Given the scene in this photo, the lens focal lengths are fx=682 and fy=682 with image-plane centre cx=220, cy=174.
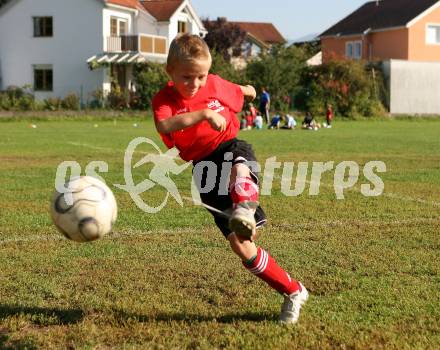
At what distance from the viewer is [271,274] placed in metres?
4.47

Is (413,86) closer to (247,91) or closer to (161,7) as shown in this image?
(161,7)

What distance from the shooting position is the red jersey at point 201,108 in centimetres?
452

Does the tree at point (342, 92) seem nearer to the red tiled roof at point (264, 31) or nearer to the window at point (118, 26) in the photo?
the window at point (118, 26)

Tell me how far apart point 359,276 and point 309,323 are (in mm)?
1199

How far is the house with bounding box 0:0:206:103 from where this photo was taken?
4531 centimetres

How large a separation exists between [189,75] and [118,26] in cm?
4536

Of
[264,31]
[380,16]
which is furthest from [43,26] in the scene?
[264,31]

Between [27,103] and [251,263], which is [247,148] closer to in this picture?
[251,263]

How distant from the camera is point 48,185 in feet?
34.8

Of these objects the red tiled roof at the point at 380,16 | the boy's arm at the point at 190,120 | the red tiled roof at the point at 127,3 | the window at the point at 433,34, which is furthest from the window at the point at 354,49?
the boy's arm at the point at 190,120

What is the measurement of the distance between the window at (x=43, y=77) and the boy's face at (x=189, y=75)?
43.7m

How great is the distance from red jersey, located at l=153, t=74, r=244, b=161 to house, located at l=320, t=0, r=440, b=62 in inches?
1760

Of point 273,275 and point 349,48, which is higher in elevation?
point 349,48

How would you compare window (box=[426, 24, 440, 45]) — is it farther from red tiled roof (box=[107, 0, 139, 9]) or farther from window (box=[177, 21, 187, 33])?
red tiled roof (box=[107, 0, 139, 9])
